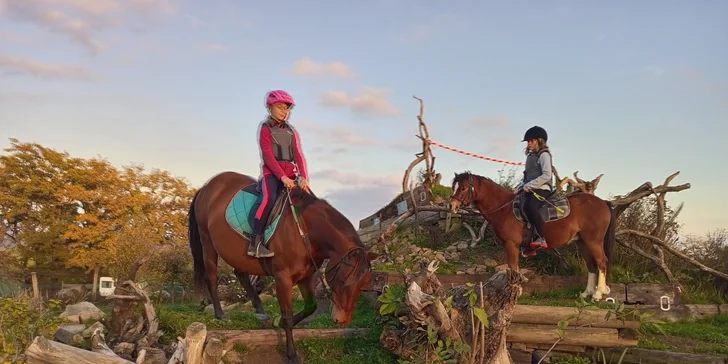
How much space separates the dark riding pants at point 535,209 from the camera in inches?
349

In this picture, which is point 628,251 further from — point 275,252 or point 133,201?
point 133,201

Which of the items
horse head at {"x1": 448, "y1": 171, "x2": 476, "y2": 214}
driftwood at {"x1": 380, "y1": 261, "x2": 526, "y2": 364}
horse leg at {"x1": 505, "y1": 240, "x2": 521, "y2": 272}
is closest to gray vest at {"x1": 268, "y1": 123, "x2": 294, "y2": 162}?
driftwood at {"x1": 380, "y1": 261, "x2": 526, "y2": 364}

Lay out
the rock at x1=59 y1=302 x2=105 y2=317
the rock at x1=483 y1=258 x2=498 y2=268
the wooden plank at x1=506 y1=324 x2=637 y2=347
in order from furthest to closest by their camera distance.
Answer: the rock at x1=483 y1=258 x2=498 y2=268 → the rock at x1=59 y1=302 x2=105 y2=317 → the wooden plank at x1=506 y1=324 x2=637 y2=347

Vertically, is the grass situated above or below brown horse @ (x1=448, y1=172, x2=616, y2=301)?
below

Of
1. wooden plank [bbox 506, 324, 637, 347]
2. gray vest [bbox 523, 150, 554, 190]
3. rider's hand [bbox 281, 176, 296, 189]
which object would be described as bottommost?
wooden plank [bbox 506, 324, 637, 347]

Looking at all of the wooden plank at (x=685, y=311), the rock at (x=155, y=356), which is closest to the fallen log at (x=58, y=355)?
the rock at (x=155, y=356)

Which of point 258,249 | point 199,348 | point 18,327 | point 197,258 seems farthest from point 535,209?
point 18,327

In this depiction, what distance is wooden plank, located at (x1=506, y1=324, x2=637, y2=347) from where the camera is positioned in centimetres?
666

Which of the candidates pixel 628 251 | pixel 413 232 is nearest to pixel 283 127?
pixel 413 232

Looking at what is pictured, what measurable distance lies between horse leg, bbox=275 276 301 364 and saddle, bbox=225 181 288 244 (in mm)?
516

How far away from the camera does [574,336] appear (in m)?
6.66

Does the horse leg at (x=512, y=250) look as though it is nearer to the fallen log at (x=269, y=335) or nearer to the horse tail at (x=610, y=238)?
the horse tail at (x=610, y=238)

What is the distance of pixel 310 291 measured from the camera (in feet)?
20.5

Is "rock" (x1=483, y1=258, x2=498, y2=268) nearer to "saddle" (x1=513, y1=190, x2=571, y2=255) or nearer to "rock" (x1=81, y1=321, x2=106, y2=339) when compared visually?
"saddle" (x1=513, y1=190, x2=571, y2=255)
